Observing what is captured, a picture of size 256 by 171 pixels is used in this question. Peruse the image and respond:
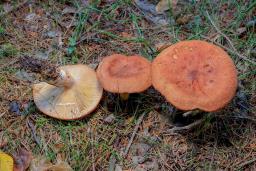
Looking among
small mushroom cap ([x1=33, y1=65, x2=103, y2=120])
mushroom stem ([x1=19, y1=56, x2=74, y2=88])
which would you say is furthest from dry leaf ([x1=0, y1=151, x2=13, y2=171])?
mushroom stem ([x1=19, y1=56, x2=74, y2=88])

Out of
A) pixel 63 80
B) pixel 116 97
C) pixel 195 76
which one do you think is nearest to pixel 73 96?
pixel 63 80

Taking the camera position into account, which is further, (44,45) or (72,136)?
(44,45)

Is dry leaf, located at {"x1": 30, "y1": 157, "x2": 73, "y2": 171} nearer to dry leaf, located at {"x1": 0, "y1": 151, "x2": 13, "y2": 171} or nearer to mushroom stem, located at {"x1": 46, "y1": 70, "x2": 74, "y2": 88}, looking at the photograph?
dry leaf, located at {"x1": 0, "y1": 151, "x2": 13, "y2": 171}

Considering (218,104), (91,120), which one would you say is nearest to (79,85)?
(91,120)

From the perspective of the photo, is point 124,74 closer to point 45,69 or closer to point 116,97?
point 116,97

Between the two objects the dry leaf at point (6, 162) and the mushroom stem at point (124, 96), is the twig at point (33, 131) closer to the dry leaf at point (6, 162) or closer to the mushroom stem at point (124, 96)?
the dry leaf at point (6, 162)

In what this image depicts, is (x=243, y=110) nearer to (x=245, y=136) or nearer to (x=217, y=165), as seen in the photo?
(x=245, y=136)
